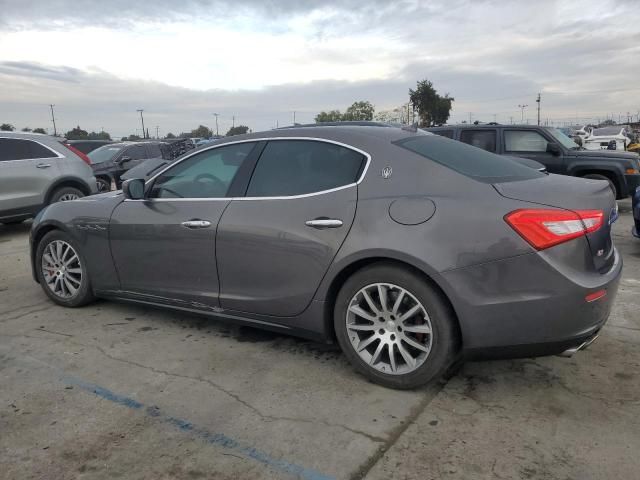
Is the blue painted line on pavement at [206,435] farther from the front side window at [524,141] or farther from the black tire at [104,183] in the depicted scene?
the black tire at [104,183]

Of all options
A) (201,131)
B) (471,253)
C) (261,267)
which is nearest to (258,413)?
(261,267)

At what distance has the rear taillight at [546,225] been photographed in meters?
2.68

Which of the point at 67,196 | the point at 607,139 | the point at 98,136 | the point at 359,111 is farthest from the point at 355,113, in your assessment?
the point at 67,196

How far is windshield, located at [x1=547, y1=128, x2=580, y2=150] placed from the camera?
9.84 meters

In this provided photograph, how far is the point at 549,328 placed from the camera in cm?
272

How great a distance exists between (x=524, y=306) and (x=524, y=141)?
792 cm

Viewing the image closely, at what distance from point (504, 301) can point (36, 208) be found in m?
8.13

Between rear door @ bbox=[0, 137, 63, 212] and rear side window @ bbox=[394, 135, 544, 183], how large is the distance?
7.28 m

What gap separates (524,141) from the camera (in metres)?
9.83

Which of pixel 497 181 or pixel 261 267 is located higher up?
pixel 497 181

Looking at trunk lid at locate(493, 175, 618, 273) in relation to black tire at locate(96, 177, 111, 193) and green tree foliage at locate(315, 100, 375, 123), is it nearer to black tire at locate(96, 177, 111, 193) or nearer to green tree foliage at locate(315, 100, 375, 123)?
black tire at locate(96, 177, 111, 193)

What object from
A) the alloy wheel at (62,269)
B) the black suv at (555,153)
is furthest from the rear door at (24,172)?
the black suv at (555,153)

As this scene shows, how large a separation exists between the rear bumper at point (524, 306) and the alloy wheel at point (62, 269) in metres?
3.35

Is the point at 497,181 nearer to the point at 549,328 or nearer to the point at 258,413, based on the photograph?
the point at 549,328
